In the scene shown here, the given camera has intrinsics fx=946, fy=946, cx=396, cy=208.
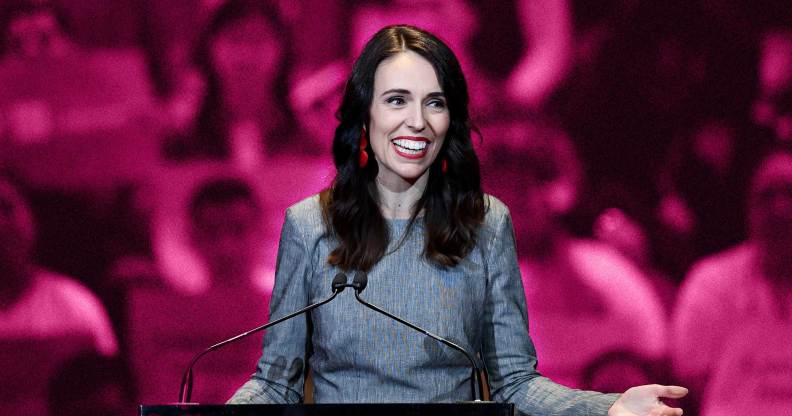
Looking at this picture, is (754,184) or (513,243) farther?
(754,184)

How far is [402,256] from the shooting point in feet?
6.59

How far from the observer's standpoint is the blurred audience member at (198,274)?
2.76 metres

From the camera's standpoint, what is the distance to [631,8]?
2.79m

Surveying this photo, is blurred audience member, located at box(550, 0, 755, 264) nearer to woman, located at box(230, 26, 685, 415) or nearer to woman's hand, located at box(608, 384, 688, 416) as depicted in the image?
woman, located at box(230, 26, 685, 415)

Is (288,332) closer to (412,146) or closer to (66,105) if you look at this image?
(412,146)

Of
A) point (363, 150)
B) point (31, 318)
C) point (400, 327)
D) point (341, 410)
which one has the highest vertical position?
point (363, 150)

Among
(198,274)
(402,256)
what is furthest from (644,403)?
(198,274)

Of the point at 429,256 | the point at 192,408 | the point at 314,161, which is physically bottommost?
the point at 192,408

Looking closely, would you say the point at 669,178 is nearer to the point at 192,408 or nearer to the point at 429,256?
the point at 429,256

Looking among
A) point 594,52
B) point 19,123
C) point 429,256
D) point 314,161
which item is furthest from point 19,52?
point 594,52

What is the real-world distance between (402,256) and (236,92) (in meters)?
0.99

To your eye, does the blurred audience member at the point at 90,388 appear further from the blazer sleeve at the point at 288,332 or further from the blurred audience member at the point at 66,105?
the blazer sleeve at the point at 288,332

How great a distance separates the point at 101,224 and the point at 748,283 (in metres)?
1.92

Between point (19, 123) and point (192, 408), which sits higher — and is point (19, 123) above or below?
above
